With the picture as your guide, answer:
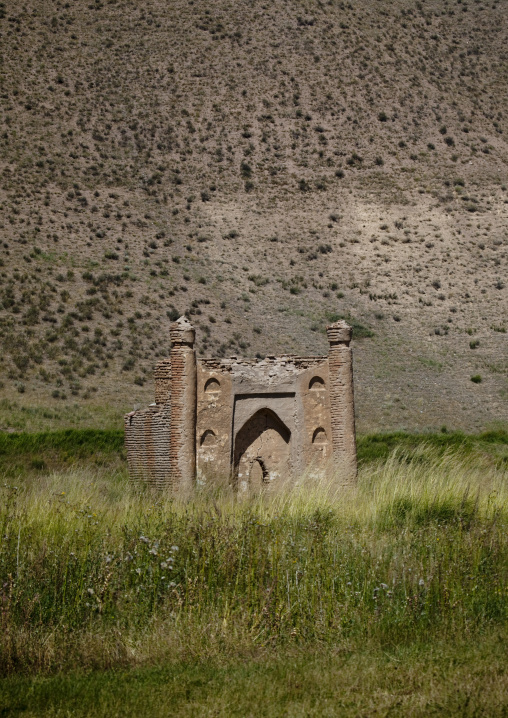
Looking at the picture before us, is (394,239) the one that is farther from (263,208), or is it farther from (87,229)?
(87,229)

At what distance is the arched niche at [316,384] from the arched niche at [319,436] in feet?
2.47

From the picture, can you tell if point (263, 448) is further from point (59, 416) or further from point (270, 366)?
point (59, 416)

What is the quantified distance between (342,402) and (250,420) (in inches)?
75.3

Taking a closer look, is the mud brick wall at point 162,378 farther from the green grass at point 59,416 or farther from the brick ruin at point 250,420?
the green grass at point 59,416

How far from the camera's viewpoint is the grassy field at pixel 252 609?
7.18 meters

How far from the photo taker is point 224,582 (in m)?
9.46

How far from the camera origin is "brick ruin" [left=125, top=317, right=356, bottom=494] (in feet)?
53.0

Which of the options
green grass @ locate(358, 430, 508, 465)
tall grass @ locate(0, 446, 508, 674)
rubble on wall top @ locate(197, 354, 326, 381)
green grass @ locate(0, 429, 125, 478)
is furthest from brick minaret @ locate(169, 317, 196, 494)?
green grass @ locate(358, 430, 508, 465)

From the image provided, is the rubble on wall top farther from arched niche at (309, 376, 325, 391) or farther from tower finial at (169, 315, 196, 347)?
tower finial at (169, 315, 196, 347)

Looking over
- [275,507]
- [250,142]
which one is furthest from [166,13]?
[275,507]

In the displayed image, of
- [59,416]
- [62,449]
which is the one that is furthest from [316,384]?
[59,416]

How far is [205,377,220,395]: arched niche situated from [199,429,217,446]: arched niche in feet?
2.43

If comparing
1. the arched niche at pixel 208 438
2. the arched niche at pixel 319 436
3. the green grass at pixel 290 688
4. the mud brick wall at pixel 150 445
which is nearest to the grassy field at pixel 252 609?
the green grass at pixel 290 688

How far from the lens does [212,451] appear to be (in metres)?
16.5
